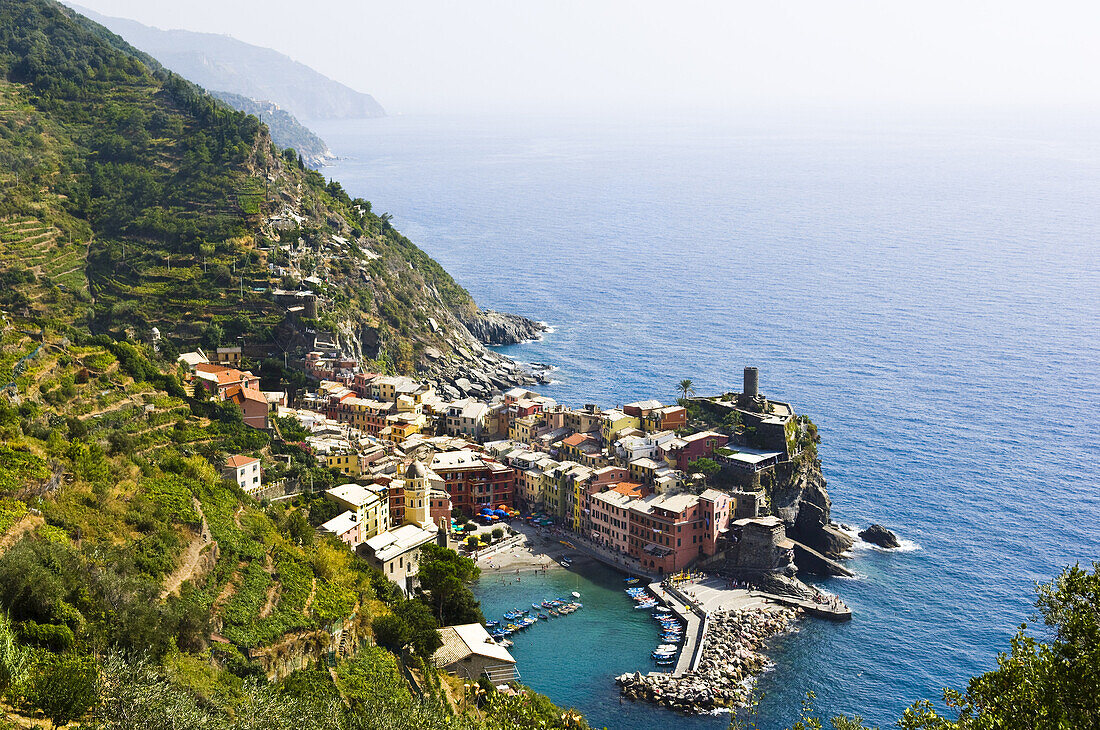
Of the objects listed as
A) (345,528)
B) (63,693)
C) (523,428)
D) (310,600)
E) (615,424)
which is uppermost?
(63,693)

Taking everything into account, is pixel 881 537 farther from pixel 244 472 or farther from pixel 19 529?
pixel 19 529

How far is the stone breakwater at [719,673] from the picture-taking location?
4828 centimetres

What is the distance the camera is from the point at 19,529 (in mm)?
29484

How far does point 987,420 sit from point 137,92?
101 m

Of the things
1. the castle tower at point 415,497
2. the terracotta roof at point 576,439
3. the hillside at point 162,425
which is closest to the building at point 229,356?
the hillside at point 162,425

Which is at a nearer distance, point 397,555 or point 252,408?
point 397,555

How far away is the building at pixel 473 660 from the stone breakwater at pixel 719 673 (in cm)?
700

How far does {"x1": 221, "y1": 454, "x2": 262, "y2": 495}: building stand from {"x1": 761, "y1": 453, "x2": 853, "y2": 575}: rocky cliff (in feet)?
113

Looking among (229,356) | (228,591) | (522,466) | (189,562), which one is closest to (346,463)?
(522,466)

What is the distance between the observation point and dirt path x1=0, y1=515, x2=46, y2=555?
28.4 metres

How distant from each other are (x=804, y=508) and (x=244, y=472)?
38.4 metres

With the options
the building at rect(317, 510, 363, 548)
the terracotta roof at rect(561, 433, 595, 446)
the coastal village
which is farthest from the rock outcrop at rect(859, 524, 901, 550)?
the building at rect(317, 510, 363, 548)

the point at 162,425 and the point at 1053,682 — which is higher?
the point at 1053,682

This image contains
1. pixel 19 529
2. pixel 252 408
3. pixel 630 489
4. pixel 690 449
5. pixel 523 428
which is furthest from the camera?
pixel 523 428
